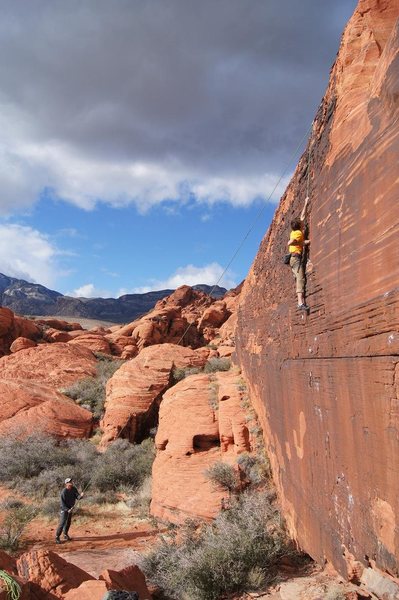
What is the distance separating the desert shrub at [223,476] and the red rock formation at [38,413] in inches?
355

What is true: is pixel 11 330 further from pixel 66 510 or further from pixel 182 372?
pixel 66 510

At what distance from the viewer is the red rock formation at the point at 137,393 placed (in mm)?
16641

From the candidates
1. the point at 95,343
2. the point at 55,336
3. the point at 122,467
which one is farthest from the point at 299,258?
the point at 55,336

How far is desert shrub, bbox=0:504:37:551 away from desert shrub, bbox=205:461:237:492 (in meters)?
4.13

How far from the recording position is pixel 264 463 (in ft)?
30.9

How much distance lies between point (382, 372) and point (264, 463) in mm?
6427

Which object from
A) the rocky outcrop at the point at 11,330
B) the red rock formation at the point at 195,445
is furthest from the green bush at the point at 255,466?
the rocky outcrop at the point at 11,330

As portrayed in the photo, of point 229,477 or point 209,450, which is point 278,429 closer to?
point 229,477

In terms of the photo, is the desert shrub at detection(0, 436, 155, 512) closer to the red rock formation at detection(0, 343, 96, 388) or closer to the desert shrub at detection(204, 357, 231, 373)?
the desert shrub at detection(204, 357, 231, 373)

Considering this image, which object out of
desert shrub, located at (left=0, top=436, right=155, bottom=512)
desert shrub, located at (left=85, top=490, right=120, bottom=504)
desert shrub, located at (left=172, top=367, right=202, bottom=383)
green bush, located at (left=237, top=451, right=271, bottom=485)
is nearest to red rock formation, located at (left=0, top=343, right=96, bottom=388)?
desert shrub, located at (left=172, top=367, right=202, bottom=383)

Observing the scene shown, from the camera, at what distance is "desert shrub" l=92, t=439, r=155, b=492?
12945 mm

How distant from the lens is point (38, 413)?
16.9 m

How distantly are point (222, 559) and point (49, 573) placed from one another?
2335 millimetres

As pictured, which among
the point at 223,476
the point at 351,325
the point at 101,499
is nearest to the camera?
the point at 351,325
